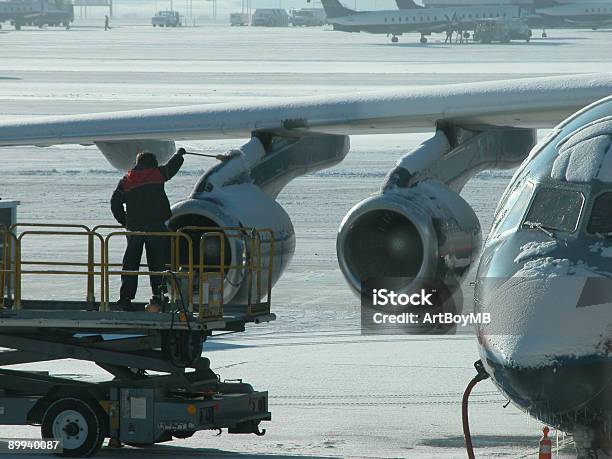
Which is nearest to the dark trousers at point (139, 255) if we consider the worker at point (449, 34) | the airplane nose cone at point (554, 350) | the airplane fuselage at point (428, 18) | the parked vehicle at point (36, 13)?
the airplane nose cone at point (554, 350)

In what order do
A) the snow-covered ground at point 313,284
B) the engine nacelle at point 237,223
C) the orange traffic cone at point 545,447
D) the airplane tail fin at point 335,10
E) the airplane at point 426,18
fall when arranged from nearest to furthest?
1. the orange traffic cone at point 545,447
2. the snow-covered ground at point 313,284
3. the engine nacelle at point 237,223
4. the airplane at point 426,18
5. the airplane tail fin at point 335,10

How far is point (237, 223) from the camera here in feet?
42.3

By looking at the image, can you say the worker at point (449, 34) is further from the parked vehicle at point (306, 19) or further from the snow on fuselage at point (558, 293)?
the snow on fuselage at point (558, 293)

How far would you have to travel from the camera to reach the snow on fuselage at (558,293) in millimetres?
7352

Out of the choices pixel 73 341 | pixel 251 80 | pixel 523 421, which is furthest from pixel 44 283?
pixel 251 80

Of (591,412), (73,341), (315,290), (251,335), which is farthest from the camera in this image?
(315,290)

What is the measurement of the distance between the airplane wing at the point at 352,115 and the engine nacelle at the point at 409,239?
80 cm

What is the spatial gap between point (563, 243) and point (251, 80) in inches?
2272

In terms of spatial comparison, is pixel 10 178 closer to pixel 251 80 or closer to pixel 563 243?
pixel 563 243

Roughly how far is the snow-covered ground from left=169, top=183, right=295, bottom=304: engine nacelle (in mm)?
1226

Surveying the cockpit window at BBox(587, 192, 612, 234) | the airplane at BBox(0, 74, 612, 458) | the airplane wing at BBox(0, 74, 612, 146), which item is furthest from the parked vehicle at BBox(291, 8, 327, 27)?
the cockpit window at BBox(587, 192, 612, 234)

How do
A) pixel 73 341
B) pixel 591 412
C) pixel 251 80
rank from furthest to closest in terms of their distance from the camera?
pixel 251 80, pixel 73 341, pixel 591 412

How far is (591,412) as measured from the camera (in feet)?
24.5

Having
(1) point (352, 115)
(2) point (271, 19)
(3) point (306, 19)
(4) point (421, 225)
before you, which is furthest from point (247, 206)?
(3) point (306, 19)
